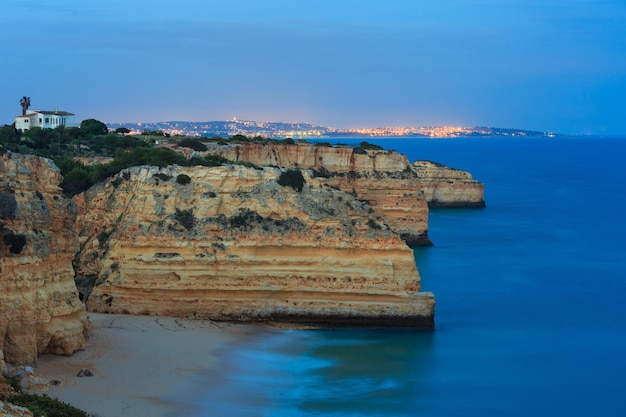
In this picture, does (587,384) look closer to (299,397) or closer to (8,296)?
(299,397)

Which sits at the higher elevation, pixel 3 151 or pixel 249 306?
pixel 3 151

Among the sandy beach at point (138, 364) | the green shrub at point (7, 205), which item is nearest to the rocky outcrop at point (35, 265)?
the green shrub at point (7, 205)

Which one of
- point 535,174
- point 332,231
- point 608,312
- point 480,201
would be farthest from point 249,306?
point 535,174

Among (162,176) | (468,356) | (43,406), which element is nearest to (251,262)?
(162,176)

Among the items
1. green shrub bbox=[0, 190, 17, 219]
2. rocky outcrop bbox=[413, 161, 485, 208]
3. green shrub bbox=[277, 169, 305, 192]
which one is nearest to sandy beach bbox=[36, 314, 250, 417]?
green shrub bbox=[0, 190, 17, 219]

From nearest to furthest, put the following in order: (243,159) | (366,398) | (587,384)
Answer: (366,398)
(587,384)
(243,159)

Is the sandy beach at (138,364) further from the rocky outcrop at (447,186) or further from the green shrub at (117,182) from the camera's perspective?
the rocky outcrop at (447,186)

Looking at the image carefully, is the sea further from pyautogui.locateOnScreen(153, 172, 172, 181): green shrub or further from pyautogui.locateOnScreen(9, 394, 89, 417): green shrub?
pyautogui.locateOnScreen(153, 172, 172, 181): green shrub
